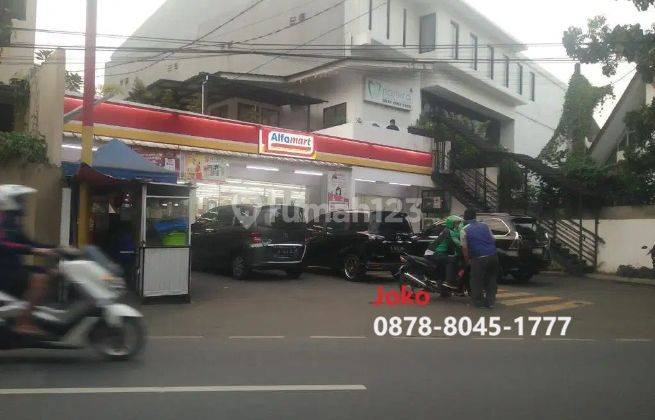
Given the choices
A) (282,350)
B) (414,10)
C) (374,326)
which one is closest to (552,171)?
(414,10)

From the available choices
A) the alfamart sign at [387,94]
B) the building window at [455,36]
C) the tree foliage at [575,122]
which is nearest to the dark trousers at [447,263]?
the alfamart sign at [387,94]

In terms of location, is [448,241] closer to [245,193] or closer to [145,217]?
[145,217]

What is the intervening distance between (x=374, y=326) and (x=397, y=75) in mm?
17918

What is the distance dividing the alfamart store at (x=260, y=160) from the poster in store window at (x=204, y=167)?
0.03 meters

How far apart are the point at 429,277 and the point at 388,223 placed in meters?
3.20

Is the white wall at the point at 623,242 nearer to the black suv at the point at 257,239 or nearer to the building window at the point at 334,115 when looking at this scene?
the black suv at the point at 257,239

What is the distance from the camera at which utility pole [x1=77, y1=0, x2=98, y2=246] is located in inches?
435

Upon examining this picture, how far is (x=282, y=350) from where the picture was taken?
7.10 m

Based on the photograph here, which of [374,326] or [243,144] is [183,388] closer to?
[374,326]

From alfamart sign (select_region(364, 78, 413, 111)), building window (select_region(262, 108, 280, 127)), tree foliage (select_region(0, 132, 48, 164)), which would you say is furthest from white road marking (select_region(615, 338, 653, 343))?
building window (select_region(262, 108, 280, 127))

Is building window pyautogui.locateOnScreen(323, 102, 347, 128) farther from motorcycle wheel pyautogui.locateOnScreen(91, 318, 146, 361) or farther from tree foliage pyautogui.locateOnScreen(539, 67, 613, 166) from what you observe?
motorcycle wheel pyautogui.locateOnScreen(91, 318, 146, 361)

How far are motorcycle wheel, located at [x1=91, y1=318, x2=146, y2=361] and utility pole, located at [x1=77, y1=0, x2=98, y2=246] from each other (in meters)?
5.29

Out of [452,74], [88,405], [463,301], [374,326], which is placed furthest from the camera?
[452,74]

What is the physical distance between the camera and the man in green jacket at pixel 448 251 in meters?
11.3
